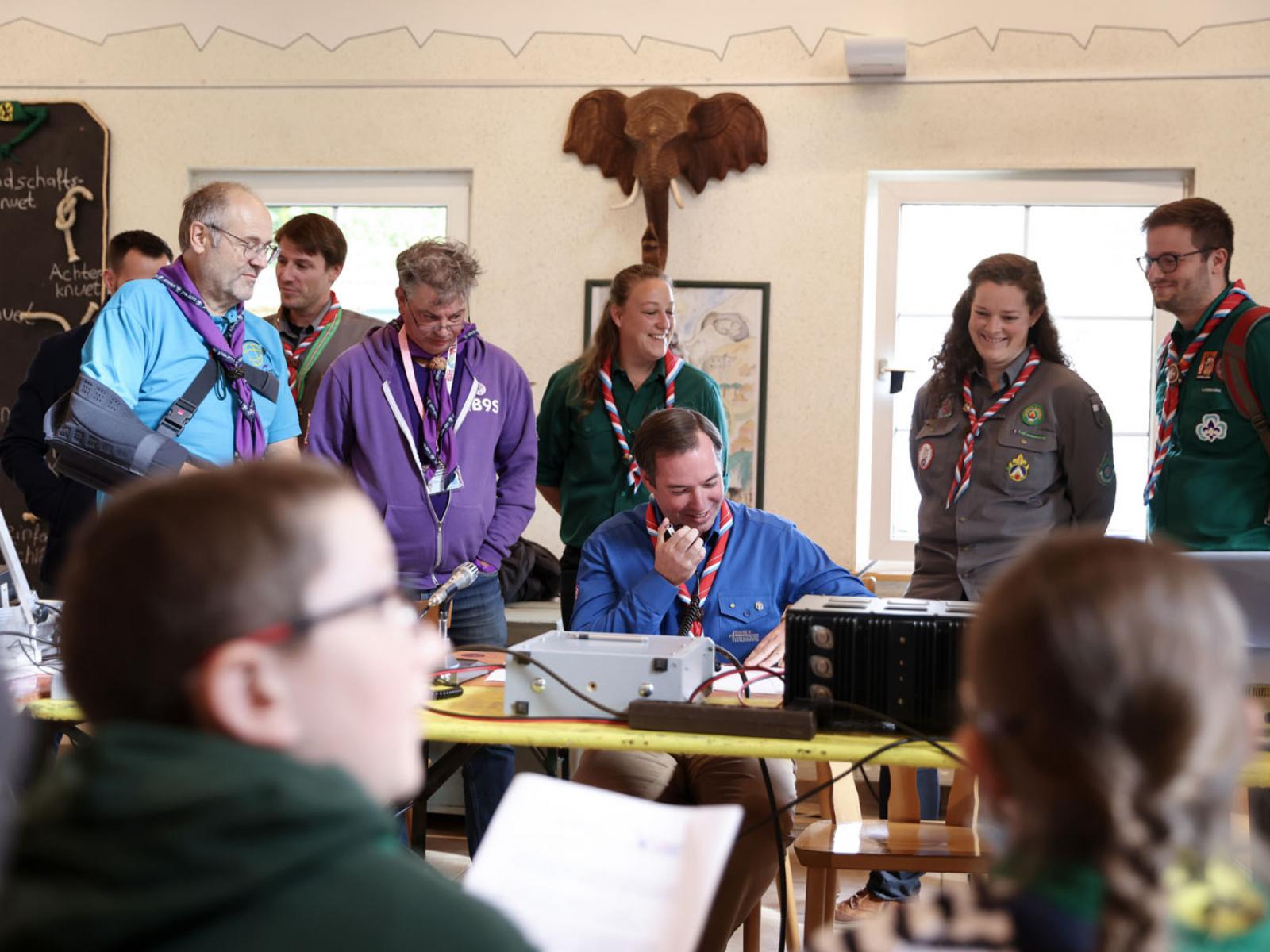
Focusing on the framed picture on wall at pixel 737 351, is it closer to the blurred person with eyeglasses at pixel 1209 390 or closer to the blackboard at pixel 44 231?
the blurred person with eyeglasses at pixel 1209 390

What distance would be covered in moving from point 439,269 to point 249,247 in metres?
0.47

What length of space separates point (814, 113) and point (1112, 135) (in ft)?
3.56

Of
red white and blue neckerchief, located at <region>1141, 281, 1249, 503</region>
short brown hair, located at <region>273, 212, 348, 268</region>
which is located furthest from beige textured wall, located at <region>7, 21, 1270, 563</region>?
Answer: red white and blue neckerchief, located at <region>1141, 281, 1249, 503</region>

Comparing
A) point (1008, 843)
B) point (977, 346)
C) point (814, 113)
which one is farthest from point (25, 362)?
point (1008, 843)

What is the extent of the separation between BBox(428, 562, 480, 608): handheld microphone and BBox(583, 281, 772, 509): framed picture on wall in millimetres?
1862

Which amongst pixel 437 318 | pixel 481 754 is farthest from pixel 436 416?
pixel 481 754

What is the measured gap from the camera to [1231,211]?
15.0 feet

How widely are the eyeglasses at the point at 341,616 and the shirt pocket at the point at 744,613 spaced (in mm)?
1776

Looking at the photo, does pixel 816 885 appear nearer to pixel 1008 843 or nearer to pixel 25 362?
pixel 1008 843

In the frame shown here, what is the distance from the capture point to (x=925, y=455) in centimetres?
334

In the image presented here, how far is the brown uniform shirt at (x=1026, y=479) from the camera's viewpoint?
312cm

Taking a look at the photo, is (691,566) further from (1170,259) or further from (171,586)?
(171,586)

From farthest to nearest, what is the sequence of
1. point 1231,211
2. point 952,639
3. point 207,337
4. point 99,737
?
1. point 1231,211
2. point 207,337
3. point 952,639
4. point 99,737

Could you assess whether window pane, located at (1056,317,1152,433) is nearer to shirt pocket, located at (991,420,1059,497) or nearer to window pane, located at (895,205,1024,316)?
window pane, located at (895,205,1024,316)
